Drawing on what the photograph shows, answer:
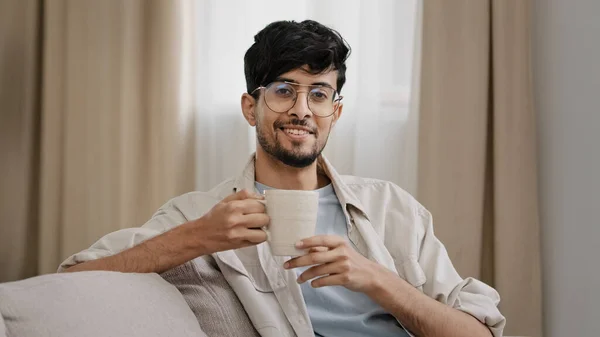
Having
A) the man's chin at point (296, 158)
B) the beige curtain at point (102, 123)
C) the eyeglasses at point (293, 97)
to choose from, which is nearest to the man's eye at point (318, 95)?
the eyeglasses at point (293, 97)

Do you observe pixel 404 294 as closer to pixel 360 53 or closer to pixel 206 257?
pixel 206 257

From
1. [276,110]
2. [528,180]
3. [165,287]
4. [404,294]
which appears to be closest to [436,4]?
[528,180]

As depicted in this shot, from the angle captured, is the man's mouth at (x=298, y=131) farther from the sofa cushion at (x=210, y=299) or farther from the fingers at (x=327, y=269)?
the fingers at (x=327, y=269)

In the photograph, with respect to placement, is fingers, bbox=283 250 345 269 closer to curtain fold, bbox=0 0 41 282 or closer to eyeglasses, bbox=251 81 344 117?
eyeglasses, bbox=251 81 344 117

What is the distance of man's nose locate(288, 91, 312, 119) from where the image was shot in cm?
172

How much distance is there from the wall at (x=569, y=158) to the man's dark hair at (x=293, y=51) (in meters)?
→ 0.97

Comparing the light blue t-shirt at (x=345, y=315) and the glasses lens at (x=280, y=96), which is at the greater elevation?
the glasses lens at (x=280, y=96)

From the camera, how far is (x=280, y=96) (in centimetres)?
176

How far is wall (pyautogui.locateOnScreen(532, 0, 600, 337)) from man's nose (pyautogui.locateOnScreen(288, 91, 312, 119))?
3.48ft

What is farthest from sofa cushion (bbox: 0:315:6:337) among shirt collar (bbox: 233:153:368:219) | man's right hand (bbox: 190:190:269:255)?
shirt collar (bbox: 233:153:368:219)

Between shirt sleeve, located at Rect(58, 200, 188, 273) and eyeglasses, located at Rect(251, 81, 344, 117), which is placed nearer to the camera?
shirt sleeve, located at Rect(58, 200, 188, 273)

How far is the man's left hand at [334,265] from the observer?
1.25 m

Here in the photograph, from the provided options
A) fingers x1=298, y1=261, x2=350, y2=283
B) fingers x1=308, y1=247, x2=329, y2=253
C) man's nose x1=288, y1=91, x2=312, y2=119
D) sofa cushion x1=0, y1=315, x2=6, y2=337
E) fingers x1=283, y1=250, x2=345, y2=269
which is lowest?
sofa cushion x1=0, y1=315, x2=6, y2=337

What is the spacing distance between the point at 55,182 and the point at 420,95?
1.49 meters
